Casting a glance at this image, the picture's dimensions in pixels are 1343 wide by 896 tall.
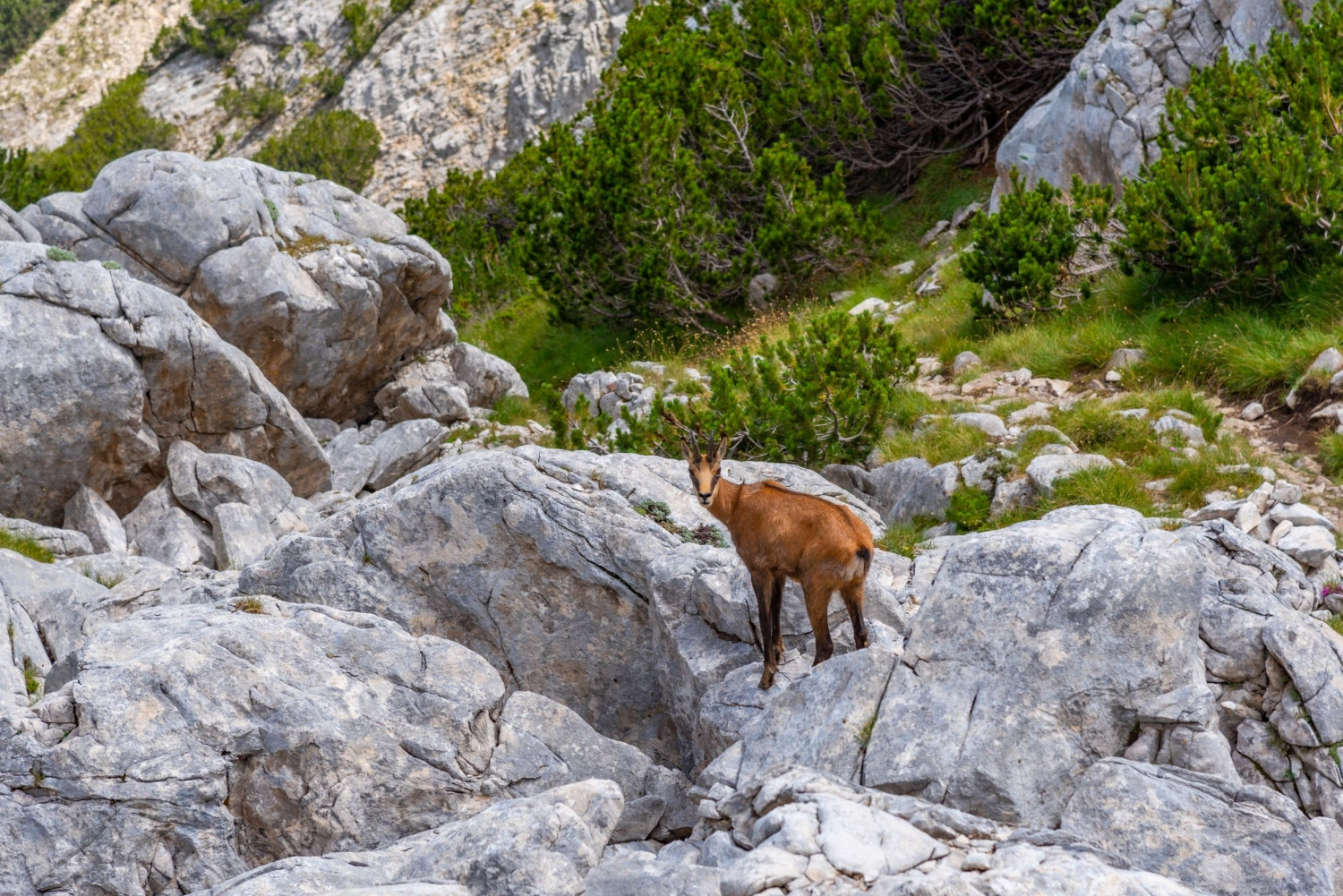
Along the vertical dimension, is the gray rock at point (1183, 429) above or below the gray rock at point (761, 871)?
below

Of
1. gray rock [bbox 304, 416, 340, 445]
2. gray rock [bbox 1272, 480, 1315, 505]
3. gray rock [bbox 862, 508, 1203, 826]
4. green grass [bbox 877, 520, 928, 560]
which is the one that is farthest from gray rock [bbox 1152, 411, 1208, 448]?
gray rock [bbox 304, 416, 340, 445]

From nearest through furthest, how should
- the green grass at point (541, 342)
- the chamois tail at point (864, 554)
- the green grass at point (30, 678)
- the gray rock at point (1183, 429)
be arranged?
the chamois tail at point (864, 554)
the green grass at point (30, 678)
the gray rock at point (1183, 429)
the green grass at point (541, 342)

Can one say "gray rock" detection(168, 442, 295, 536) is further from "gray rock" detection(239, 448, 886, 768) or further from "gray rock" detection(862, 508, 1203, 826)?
"gray rock" detection(862, 508, 1203, 826)

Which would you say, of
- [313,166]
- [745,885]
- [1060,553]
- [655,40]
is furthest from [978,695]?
[313,166]

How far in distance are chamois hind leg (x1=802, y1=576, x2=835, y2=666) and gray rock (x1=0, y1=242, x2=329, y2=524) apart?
11193 millimetres

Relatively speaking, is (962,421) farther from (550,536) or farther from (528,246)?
(528,246)

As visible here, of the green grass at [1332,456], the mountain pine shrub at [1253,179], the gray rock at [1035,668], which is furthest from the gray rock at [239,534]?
the green grass at [1332,456]

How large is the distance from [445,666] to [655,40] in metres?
21.4

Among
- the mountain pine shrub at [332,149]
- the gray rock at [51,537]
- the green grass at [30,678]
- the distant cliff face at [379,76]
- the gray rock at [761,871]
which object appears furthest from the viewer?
the mountain pine shrub at [332,149]

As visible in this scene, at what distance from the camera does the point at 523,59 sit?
149ft

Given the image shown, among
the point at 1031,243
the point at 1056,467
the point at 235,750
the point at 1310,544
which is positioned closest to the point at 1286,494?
the point at 1310,544

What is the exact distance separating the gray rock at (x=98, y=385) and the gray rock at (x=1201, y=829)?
1332 centimetres

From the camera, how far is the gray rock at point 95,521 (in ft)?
49.0

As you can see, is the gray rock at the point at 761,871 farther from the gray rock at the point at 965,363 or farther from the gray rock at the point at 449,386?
the gray rock at the point at 449,386
